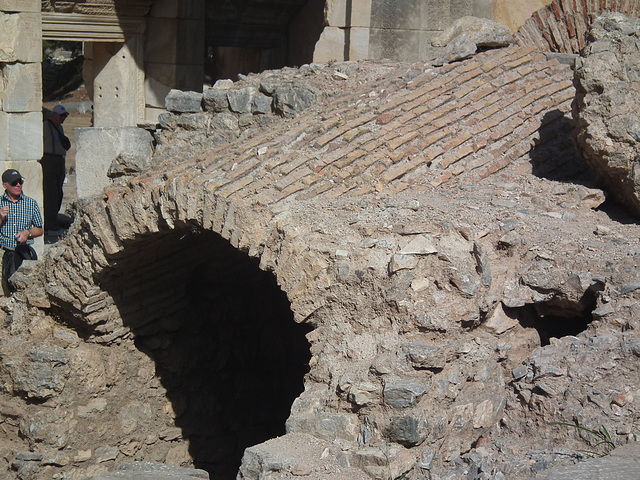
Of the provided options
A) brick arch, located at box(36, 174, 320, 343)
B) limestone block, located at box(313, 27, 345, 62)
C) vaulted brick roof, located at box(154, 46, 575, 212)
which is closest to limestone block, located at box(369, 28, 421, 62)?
limestone block, located at box(313, 27, 345, 62)

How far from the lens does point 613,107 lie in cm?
567

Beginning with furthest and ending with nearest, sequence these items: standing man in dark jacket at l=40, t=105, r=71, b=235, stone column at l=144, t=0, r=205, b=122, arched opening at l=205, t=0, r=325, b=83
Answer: arched opening at l=205, t=0, r=325, b=83 → stone column at l=144, t=0, r=205, b=122 → standing man in dark jacket at l=40, t=105, r=71, b=235

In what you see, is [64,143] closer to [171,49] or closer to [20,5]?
[171,49]

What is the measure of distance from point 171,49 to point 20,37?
2203 mm

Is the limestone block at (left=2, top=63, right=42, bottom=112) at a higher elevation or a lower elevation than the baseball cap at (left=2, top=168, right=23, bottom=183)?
higher

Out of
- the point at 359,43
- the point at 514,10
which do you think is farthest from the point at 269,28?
the point at 514,10

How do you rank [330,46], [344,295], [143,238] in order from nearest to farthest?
[344,295], [143,238], [330,46]

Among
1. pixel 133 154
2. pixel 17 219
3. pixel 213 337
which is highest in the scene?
pixel 133 154

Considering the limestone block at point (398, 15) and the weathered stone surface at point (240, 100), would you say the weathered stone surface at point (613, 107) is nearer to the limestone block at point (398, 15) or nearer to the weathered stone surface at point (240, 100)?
the weathered stone surface at point (240, 100)

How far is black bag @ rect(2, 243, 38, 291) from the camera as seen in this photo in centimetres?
765

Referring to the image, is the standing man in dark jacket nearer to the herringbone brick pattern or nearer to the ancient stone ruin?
the ancient stone ruin

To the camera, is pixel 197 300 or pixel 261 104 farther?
pixel 197 300

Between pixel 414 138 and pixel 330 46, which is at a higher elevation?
pixel 330 46

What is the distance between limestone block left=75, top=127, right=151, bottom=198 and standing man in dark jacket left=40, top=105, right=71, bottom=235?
3479 mm
